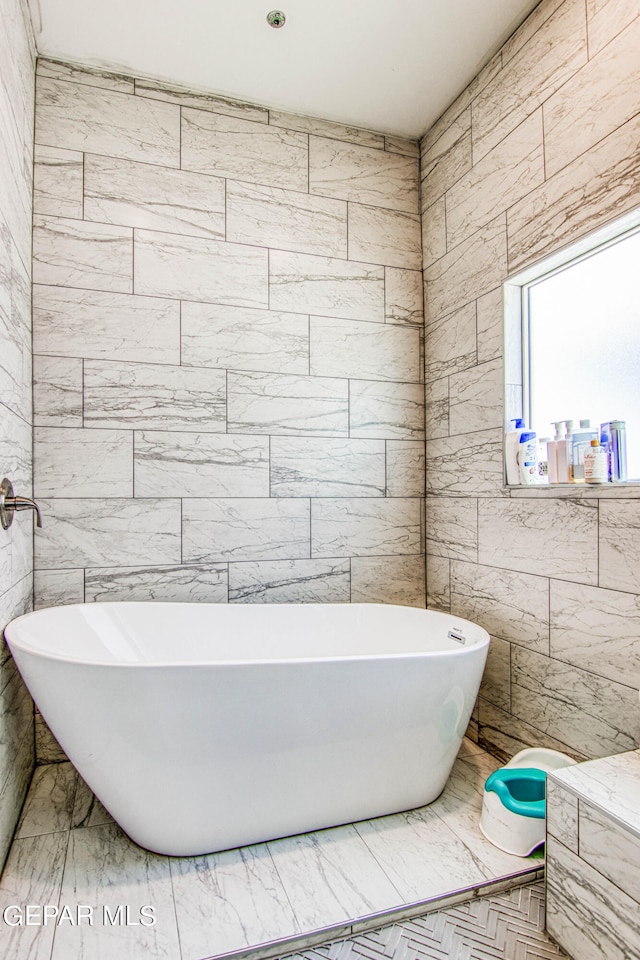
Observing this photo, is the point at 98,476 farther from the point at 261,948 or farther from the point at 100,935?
the point at 261,948

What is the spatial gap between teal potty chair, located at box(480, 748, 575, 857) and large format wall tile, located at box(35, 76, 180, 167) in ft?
8.73

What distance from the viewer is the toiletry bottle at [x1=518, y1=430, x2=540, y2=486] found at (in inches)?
74.8

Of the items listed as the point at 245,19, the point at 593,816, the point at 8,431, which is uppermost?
the point at 245,19

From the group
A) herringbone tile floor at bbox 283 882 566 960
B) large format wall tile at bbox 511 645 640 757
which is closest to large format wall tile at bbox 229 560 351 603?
large format wall tile at bbox 511 645 640 757

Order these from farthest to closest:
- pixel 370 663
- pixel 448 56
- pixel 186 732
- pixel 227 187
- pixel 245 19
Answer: pixel 227 187 → pixel 448 56 → pixel 245 19 → pixel 370 663 → pixel 186 732

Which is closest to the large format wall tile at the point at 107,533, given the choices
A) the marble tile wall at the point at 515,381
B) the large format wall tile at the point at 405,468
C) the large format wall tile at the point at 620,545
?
the large format wall tile at the point at 405,468

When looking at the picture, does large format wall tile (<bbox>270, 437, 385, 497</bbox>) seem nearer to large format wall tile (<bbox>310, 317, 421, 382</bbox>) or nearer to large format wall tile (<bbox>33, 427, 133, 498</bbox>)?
large format wall tile (<bbox>310, 317, 421, 382</bbox>)

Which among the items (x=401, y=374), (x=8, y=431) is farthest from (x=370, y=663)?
(x=401, y=374)

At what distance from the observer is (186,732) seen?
1363 millimetres

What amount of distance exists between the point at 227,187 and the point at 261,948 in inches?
104

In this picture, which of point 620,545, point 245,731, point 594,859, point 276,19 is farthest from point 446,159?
point 594,859

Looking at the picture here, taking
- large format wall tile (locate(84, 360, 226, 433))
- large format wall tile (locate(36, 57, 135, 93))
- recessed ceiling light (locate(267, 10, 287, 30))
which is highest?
recessed ceiling light (locate(267, 10, 287, 30))

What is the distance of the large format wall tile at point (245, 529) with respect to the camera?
223 centimetres

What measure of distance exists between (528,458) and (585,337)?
47 centimetres
